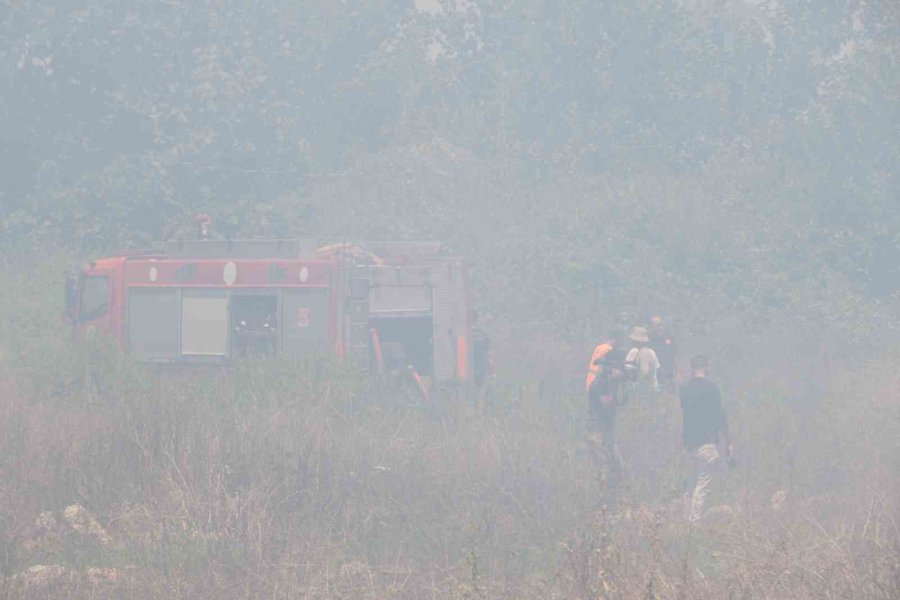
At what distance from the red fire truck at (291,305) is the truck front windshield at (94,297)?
0.02 metres

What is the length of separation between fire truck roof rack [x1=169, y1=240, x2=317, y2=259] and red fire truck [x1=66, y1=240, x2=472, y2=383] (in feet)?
0.05

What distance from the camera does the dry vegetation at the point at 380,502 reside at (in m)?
6.35

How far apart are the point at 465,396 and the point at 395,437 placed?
3040mm

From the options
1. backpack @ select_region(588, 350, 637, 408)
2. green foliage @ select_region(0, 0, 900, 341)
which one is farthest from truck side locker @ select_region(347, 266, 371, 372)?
green foliage @ select_region(0, 0, 900, 341)

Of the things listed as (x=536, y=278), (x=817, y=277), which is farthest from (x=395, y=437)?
(x=817, y=277)

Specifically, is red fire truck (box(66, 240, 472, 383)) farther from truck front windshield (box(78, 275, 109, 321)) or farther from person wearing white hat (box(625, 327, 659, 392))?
person wearing white hat (box(625, 327, 659, 392))

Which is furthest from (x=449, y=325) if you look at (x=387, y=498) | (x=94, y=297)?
(x=387, y=498)

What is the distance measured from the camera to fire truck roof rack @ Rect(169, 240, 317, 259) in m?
14.9

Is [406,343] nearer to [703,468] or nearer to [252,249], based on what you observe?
[252,249]

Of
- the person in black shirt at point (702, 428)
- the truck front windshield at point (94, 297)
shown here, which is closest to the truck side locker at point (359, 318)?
the truck front windshield at point (94, 297)

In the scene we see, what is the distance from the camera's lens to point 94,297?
15633mm

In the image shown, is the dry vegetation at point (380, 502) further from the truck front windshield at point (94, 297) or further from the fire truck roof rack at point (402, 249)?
the fire truck roof rack at point (402, 249)

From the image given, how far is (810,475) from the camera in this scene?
1152cm

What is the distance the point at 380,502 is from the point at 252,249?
6.85 m
